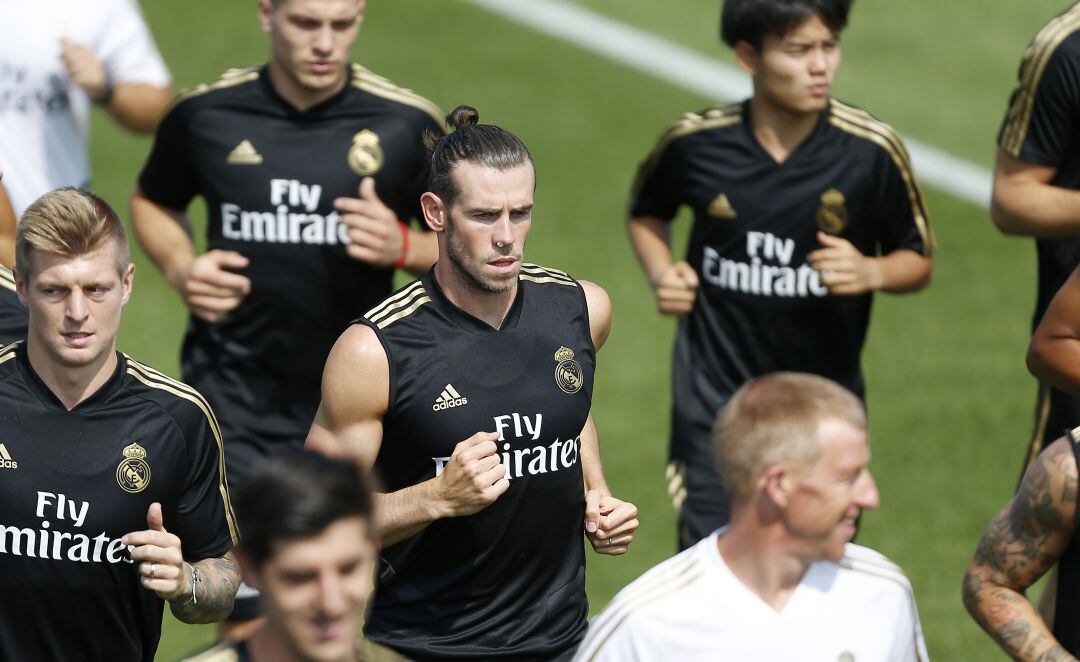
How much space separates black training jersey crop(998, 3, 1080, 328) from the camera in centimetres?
705

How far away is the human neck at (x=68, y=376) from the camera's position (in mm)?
5641

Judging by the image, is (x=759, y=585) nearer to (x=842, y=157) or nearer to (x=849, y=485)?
(x=849, y=485)

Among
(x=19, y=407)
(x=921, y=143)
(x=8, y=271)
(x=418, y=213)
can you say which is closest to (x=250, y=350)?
(x=418, y=213)

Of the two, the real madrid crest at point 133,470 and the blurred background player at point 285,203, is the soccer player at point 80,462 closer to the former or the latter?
the real madrid crest at point 133,470

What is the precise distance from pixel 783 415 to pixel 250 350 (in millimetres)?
3701

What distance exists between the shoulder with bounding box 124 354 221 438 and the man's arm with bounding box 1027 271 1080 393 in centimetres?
271

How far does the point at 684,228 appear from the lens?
16219 millimetres

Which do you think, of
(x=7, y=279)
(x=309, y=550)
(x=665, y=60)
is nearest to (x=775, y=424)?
(x=309, y=550)

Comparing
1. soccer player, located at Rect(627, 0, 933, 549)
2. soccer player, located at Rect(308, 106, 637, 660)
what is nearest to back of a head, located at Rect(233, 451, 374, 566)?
soccer player, located at Rect(308, 106, 637, 660)

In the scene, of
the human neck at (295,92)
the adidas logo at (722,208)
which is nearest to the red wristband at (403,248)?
the human neck at (295,92)

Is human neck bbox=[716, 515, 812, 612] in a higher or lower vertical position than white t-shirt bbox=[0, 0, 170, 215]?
lower

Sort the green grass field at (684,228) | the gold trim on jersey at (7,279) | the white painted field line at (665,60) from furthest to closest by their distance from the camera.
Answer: the white painted field line at (665,60), the green grass field at (684,228), the gold trim on jersey at (7,279)

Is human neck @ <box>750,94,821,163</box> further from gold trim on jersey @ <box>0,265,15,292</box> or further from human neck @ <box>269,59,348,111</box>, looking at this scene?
gold trim on jersey @ <box>0,265,15,292</box>

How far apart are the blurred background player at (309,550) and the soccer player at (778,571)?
89cm
